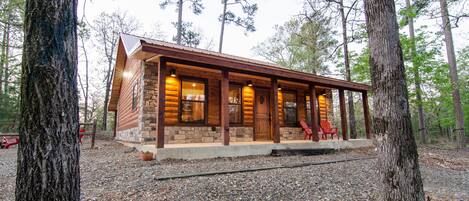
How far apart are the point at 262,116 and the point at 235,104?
48.8 inches

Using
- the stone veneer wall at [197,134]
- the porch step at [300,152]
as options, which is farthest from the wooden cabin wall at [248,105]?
the porch step at [300,152]

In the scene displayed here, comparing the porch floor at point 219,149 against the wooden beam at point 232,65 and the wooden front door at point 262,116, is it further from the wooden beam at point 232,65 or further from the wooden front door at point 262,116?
the wooden beam at point 232,65

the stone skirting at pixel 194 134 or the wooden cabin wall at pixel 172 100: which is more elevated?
the wooden cabin wall at pixel 172 100

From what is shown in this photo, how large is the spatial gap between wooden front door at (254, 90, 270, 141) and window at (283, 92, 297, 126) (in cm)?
96

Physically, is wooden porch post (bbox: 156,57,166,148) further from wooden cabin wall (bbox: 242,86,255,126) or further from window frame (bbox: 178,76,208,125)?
wooden cabin wall (bbox: 242,86,255,126)

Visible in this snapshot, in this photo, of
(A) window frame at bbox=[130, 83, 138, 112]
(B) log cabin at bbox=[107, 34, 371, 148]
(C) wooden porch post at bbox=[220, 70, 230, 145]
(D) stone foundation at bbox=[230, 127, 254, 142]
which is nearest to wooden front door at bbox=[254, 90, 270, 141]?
(B) log cabin at bbox=[107, 34, 371, 148]

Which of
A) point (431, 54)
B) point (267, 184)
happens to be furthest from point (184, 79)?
point (431, 54)

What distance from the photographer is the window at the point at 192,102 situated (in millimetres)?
7094

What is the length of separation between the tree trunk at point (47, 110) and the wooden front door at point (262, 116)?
7.15 m

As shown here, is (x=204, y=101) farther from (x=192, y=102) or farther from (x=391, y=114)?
(x=391, y=114)

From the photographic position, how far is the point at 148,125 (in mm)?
6523

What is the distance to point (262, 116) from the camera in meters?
8.75

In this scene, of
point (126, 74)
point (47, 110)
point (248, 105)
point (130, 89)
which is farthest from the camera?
point (126, 74)

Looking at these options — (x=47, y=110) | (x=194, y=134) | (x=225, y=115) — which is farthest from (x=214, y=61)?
(x=47, y=110)
